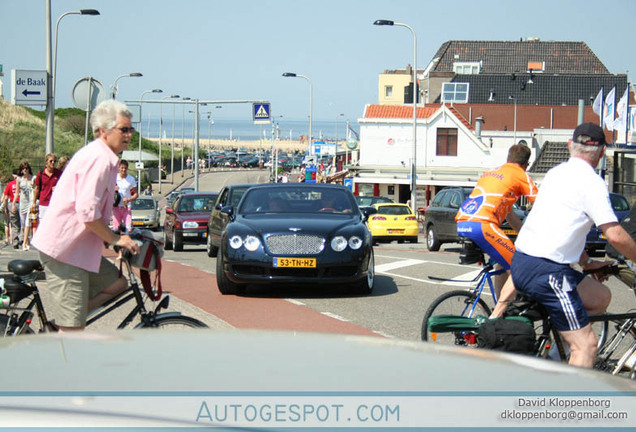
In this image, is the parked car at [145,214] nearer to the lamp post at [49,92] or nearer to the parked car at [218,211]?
the lamp post at [49,92]

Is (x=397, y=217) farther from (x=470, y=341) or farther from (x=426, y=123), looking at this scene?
(x=426, y=123)

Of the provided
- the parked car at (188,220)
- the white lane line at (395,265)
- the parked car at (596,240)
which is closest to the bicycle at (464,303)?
the white lane line at (395,265)

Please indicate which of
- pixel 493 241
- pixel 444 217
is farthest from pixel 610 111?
pixel 493 241

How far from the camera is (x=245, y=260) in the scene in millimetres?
11047

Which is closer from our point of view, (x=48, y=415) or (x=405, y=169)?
(x=48, y=415)

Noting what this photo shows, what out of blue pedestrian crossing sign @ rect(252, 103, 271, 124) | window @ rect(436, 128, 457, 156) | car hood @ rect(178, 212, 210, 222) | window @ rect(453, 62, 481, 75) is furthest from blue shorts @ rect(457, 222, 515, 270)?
window @ rect(453, 62, 481, 75)

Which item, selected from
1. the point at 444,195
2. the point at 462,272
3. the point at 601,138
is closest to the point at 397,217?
the point at 444,195

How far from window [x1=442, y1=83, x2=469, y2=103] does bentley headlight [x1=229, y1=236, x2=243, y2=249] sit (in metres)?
69.2

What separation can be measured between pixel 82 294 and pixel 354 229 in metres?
6.33

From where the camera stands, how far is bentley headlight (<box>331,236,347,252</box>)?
11102mm

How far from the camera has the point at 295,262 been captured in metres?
11.0

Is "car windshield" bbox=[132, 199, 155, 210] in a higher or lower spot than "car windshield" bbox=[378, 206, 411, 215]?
lower

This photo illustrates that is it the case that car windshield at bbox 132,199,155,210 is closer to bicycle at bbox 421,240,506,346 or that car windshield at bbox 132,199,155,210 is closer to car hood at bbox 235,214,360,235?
car hood at bbox 235,214,360,235

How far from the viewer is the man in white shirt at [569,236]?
5.05 meters
